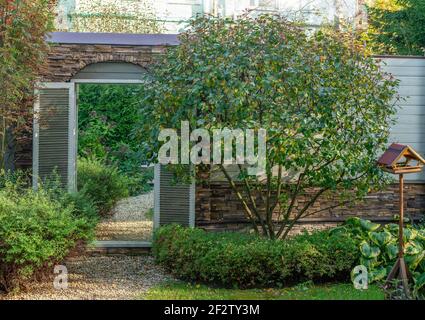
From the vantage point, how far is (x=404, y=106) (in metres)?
9.42

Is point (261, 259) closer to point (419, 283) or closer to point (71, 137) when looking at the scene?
point (419, 283)

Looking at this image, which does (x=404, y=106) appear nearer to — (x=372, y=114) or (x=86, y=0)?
(x=372, y=114)

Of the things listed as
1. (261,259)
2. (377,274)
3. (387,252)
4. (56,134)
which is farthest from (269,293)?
(56,134)

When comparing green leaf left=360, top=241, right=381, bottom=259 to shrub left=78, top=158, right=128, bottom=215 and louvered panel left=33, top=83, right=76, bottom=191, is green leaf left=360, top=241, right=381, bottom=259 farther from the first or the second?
shrub left=78, top=158, right=128, bottom=215

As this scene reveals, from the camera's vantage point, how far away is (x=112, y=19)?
1262cm

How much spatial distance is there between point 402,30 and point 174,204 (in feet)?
20.2

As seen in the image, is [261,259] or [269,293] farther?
[261,259]

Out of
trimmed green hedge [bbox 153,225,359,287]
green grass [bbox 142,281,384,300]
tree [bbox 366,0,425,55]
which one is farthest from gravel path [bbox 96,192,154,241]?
tree [bbox 366,0,425,55]

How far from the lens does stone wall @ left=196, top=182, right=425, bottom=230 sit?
9.11m

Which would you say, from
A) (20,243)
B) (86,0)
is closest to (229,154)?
(20,243)

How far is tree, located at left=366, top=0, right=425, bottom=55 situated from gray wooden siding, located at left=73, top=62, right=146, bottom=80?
16.1 ft

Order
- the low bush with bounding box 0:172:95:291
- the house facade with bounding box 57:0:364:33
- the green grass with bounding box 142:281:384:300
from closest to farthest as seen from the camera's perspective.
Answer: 1. the low bush with bounding box 0:172:95:291
2. the green grass with bounding box 142:281:384:300
3. the house facade with bounding box 57:0:364:33

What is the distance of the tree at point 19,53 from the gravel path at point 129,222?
2.05 metres

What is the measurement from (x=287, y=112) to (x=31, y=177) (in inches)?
143
